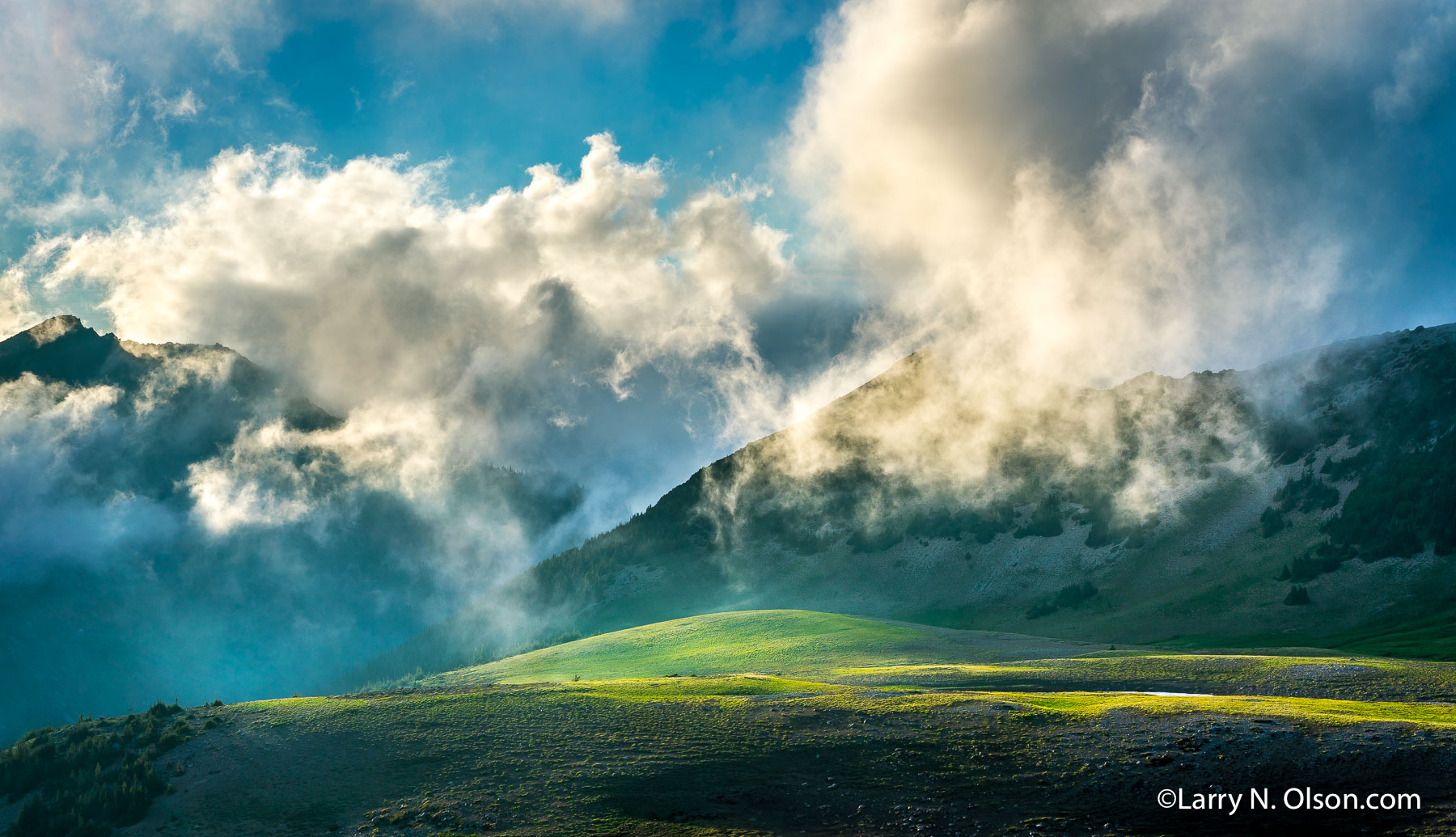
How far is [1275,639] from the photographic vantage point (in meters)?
139

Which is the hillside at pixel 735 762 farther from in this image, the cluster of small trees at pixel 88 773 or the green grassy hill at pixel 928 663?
the green grassy hill at pixel 928 663

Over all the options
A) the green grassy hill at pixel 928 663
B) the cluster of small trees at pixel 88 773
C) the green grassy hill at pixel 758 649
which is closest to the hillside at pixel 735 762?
the cluster of small trees at pixel 88 773

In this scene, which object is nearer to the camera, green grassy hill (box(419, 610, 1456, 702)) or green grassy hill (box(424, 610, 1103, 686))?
green grassy hill (box(419, 610, 1456, 702))

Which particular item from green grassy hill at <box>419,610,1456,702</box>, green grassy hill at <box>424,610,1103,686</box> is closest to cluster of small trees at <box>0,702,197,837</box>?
green grassy hill at <box>419,610,1456,702</box>

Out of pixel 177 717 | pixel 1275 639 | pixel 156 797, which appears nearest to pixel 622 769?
pixel 156 797

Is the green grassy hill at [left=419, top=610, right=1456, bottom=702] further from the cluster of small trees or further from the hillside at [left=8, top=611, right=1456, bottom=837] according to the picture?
the cluster of small trees

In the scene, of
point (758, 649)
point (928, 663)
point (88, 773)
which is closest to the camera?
point (88, 773)

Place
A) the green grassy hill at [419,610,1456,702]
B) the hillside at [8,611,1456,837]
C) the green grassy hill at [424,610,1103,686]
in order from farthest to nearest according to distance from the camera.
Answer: the green grassy hill at [424,610,1103,686]
the green grassy hill at [419,610,1456,702]
the hillside at [8,611,1456,837]

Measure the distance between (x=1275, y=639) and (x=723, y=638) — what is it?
91.4 metres

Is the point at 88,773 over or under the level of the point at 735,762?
over

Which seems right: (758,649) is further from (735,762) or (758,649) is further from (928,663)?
(735,762)

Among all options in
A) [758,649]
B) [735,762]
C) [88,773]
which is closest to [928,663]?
[758,649]

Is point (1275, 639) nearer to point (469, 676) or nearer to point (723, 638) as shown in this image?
point (723, 638)

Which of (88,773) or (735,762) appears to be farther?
(88,773)
